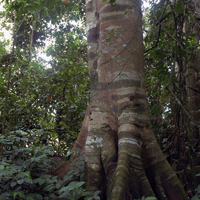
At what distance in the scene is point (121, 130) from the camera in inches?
68.4

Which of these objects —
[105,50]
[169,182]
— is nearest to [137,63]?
[105,50]

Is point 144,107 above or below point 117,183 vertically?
above

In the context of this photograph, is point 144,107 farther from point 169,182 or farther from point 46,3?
point 46,3

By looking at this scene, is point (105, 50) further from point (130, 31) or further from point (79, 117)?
point (79, 117)

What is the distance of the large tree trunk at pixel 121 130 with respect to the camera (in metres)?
1.45

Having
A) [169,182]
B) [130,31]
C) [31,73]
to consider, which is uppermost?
[31,73]

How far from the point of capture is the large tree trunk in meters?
1.45

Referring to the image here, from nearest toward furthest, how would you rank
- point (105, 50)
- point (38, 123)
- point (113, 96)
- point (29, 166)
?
point (29, 166) → point (113, 96) → point (105, 50) → point (38, 123)

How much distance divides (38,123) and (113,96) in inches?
72.3

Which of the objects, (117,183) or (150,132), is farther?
(150,132)

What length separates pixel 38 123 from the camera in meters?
3.28

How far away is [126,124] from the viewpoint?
1.74m

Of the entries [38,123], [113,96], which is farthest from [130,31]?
[38,123]

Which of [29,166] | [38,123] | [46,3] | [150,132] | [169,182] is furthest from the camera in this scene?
[38,123]
